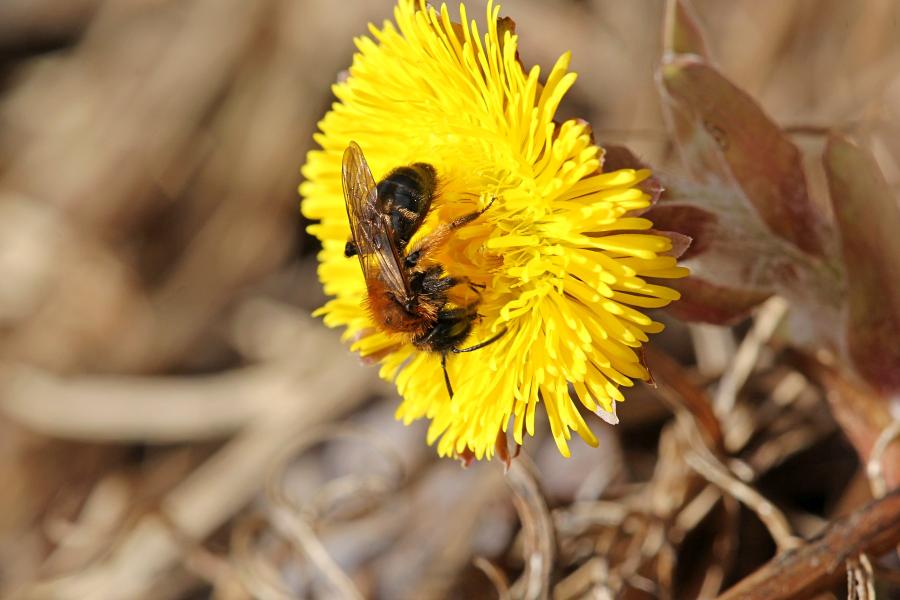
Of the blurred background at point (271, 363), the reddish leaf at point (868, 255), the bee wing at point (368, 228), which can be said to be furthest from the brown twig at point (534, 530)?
the reddish leaf at point (868, 255)

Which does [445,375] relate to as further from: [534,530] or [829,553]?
[829,553]

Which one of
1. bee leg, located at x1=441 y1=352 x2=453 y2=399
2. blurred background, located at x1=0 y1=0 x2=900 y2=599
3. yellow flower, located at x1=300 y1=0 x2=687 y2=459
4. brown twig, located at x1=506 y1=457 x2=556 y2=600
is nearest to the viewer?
yellow flower, located at x1=300 y1=0 x2=687 y2=459

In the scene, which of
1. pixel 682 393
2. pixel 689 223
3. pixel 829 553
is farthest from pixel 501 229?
pixel 829 553

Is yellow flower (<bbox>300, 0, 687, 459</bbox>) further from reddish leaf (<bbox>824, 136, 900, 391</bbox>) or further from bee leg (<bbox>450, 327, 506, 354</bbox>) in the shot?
reddish leaf (<bbox>824, 136, 900, 391</bbox>)

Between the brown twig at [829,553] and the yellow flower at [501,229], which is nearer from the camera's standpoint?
the yellow flower at [501,229]

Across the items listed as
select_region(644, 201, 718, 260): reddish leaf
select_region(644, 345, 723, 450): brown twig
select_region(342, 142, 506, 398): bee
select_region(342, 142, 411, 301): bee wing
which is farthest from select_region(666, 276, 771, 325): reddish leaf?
select_region(342, 142, 411, 301): bee wing

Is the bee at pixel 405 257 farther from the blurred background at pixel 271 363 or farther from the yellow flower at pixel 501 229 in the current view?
the blurred background at pixel 271 363
